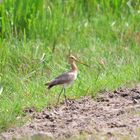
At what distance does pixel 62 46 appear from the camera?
10102mm

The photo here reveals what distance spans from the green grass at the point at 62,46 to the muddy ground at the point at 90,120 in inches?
8.8

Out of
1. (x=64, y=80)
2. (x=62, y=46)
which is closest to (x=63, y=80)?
(x=64, y=80)

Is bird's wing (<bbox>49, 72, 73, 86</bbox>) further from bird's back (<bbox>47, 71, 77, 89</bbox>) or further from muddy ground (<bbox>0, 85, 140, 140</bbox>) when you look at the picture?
muddy ground (<bbox>0, 85, 140, 140</bbox>)

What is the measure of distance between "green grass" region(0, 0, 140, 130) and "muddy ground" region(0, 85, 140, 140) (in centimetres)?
22

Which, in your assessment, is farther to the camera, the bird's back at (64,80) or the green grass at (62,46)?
the green grass at (62,46)

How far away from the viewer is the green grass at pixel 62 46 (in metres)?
8.55

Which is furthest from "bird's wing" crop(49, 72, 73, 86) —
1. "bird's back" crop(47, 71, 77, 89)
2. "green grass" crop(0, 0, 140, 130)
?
"green grass" crop(0, 0, 140, 130)

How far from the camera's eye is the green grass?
8555mm

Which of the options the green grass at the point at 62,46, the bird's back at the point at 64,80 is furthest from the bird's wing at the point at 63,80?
the green grass at the point at 62,46

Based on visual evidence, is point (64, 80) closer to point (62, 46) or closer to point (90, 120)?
point (90, 120)

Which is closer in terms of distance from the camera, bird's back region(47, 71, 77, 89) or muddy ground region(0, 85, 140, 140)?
muddy ground region(0, 85, 140, 140)

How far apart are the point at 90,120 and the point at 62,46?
286 cm

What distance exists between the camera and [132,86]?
8.65 meters

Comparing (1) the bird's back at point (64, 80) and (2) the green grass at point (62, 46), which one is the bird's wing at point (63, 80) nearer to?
(1) the bird's back at point (64, 80)
